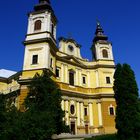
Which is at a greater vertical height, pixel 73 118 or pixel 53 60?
pixel 53 60

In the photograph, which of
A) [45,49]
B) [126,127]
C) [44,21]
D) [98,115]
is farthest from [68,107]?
[126,127]

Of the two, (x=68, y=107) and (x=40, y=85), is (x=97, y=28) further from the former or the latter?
(x=40, y=85)

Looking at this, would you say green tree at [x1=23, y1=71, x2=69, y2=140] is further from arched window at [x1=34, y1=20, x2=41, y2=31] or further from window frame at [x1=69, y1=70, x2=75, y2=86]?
arched window at [x1=34, y1=20, x2=41, y2=31]

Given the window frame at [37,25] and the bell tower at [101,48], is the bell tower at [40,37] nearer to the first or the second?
the window frame at [37,25]

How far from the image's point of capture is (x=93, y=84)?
132 ft

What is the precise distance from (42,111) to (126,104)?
23.4ft

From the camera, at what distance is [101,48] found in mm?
43969

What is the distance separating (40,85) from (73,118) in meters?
13.9

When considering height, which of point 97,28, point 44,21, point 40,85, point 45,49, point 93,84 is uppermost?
point 97,28

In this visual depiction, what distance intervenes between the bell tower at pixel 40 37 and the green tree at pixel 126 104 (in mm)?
12258

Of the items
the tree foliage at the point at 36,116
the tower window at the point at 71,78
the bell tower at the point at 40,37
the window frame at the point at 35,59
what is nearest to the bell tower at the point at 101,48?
the tower window at the point at 71,78

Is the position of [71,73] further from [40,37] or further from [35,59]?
[40,37]

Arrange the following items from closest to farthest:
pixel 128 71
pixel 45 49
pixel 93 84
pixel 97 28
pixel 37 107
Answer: pixel 37 107 → pixel 128 71 → pixel 45 49 → pixel 93 84 → pixel 97 28

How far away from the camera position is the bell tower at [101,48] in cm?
4324
